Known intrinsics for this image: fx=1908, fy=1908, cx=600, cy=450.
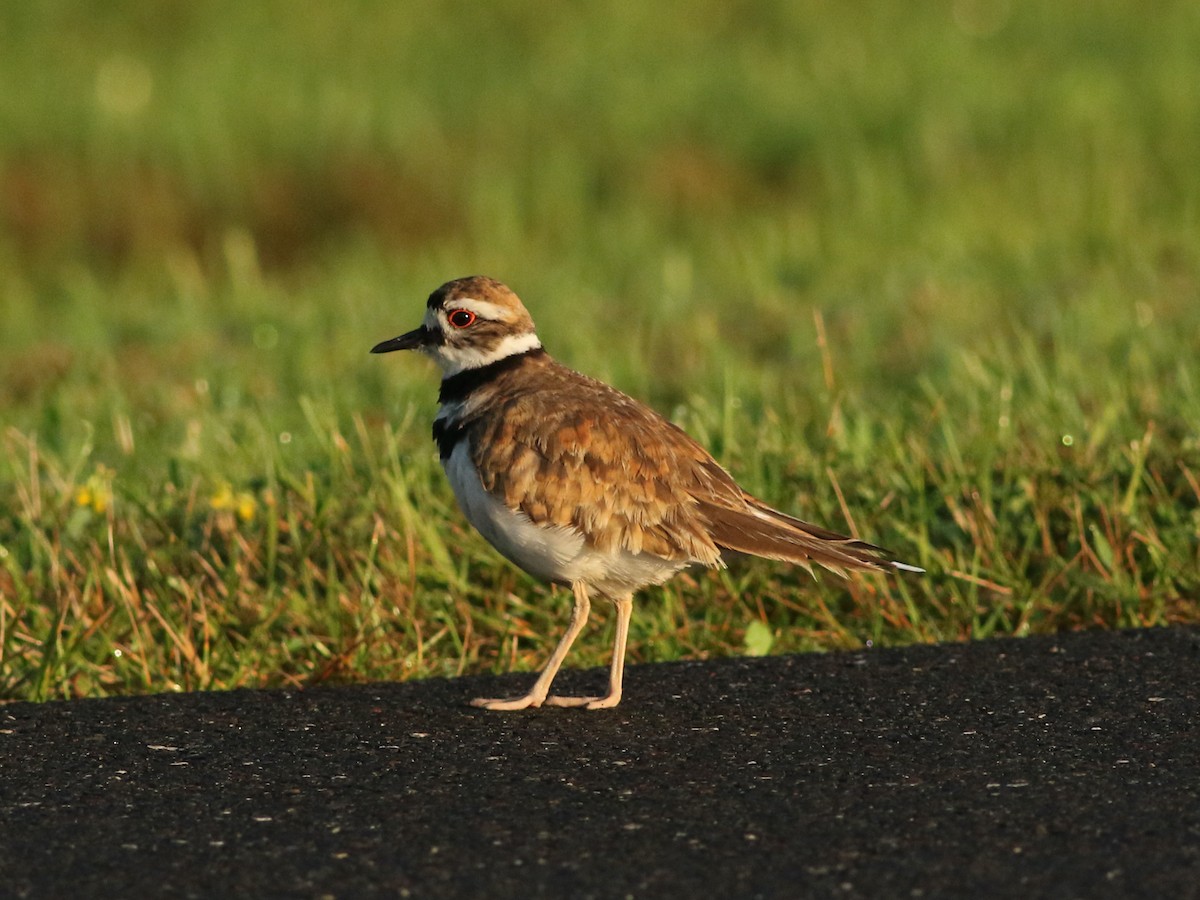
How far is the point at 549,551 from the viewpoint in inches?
221

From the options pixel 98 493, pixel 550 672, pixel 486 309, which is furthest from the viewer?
pixel 98 493

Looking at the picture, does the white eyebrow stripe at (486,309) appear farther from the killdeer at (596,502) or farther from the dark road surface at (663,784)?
the dark road surface at (663,784)

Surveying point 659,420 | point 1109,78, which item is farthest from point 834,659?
point 1109,78

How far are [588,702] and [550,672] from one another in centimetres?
16

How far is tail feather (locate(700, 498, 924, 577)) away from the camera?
18.4 feet

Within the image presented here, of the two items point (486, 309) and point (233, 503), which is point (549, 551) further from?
point (233, 503)

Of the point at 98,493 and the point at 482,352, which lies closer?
the point at 482,352

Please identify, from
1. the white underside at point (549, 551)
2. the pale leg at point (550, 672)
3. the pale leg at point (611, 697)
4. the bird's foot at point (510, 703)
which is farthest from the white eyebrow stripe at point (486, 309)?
the bird's foot at point (510, 703)

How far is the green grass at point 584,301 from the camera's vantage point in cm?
655

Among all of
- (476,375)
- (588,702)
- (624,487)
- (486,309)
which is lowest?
(588,702)

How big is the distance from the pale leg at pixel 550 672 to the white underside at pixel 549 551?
0.06 meters

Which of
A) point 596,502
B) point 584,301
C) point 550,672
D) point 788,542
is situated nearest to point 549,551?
point 596,502

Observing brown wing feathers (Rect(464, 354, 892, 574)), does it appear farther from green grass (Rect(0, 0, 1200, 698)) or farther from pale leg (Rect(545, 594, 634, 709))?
green grass (Rect(0, 0, 1200, 698))

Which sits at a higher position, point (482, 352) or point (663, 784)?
point (482, 352)
